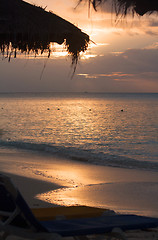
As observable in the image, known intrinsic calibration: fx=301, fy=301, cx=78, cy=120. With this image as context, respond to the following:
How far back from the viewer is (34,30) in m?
5.68

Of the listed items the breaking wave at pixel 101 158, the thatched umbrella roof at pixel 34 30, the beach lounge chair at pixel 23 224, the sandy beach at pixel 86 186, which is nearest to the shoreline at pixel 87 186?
the sandy beach at pixel 86 186

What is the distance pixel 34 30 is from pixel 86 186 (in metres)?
3.67

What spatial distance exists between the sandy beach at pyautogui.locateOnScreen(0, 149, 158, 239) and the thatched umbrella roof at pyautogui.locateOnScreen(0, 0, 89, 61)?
293 cm

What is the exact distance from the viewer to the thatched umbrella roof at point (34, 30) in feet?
18.1

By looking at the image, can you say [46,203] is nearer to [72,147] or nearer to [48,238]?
[48,238]

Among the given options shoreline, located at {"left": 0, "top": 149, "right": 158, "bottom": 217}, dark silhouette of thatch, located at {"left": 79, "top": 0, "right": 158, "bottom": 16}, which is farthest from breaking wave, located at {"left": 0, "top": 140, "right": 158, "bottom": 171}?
dark silhouette of thatch, located at {"left": 79, "top": 0, "right": 158, "bottom": 16}

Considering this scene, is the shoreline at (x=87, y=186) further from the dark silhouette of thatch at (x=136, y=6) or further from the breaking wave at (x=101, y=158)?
the dark silhouette of thatch at (x=136, y=6)

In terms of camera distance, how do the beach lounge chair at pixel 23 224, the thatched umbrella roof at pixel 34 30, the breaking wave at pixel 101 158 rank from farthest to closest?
1. the breaking wave at pixel 101 158
2. the thatched umbrella roof at pixel 34 30
3. the beach lounge chair at pixel 23 224

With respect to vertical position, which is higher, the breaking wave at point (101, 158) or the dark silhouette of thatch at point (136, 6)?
the dark silhouette of thatch at point (136, 6)

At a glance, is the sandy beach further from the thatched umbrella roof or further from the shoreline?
the thatched umbrella roof

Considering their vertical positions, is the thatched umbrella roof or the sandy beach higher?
the thatched umbrella roof

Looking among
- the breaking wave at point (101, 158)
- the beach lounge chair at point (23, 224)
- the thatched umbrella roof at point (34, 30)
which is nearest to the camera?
the beach lounge chair at point (23, 224)

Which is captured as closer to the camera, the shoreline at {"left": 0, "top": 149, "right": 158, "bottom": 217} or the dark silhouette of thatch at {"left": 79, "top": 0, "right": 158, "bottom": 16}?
the dark silhouette of thatch at {"left": 79, "top": 0, "right": 158, "bottom": 16}

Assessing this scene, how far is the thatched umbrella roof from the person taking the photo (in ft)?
18.1
